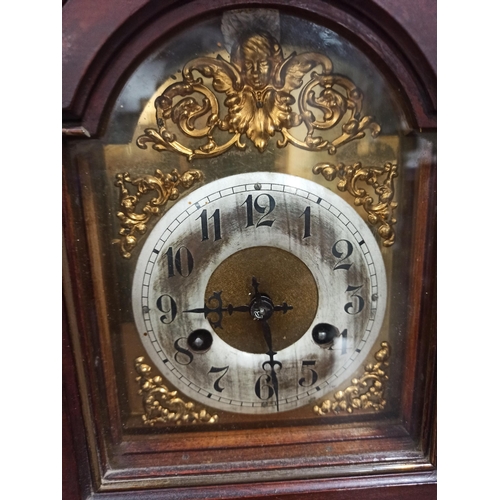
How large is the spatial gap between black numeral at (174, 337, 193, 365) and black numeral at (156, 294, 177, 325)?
4 cm

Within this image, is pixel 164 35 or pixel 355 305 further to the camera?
pixel 355 305

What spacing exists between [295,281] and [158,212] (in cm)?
23

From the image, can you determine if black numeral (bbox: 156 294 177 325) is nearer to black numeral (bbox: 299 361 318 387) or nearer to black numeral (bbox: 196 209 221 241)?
black numeral (bbox: 196 209 221 241)

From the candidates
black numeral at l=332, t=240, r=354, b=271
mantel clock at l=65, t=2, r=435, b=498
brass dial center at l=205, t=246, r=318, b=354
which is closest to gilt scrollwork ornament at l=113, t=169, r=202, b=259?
mantel clock at l=65, t=2, r=435, b=498

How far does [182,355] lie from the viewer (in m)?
0.62

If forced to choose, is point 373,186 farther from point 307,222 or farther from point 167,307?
point 167,307

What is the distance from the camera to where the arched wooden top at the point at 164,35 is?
499 millimetres

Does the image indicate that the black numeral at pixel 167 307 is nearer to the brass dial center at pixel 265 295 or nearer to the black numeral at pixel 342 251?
the brass dial center at pixel 265 295

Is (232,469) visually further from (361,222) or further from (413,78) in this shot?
(413,78)

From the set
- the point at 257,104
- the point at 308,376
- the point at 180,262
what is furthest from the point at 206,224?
the point at 308,376

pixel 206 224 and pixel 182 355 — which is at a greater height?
pixel 206 224

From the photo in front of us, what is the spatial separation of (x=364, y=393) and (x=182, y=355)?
309 mm

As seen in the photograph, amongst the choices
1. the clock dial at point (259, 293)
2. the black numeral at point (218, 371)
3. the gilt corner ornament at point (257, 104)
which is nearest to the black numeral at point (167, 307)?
the clock dial at point (259, 293)

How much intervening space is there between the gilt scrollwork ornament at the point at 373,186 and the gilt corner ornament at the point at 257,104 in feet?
0.12
